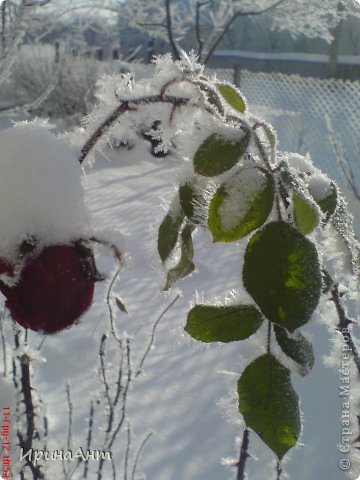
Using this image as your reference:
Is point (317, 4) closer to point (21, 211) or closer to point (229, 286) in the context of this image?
point (229, 286)

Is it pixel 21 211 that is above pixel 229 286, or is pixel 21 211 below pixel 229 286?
above

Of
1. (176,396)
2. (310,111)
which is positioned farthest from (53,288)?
(310,111)

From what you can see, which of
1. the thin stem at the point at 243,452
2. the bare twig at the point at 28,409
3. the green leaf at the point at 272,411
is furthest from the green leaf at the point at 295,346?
the bare twig at the point at 28,409

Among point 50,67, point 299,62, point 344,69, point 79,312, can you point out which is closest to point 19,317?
point 79,312

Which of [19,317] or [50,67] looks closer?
[19,317]

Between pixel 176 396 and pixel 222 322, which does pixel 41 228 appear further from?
pixel 176 396

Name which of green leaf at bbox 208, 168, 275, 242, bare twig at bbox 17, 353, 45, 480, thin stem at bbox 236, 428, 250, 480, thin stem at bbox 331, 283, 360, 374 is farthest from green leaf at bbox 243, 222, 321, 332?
bare twig at bbox 17, 353, 45, 480
